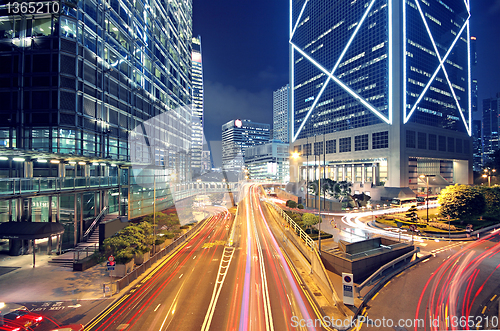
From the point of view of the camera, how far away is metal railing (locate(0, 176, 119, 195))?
787 inches

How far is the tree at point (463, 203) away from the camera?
35.8 m

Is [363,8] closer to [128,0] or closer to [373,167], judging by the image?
[373,167]

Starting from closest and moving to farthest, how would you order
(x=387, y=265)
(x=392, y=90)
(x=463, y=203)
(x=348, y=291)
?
(x=348, y=291), (x=387, y=265), (x=463, y=203), (x=392, y=90)

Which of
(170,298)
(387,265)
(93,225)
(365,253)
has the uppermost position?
(93,225)

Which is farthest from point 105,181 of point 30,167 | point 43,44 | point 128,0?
point 128,0

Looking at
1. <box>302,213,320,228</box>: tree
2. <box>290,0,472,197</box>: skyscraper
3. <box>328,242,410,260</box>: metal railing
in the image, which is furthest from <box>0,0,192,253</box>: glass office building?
<box>290,0,472,197</box>: skyscraper

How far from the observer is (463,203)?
35.9 metres

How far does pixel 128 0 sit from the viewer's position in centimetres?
4356

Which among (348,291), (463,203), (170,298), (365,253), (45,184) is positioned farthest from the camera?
(463,203)

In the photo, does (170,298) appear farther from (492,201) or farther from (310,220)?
(492,201)

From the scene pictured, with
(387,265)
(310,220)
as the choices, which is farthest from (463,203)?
(387,265)

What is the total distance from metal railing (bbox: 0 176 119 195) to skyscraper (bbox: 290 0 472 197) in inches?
3150

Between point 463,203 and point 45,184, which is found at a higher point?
point 45,184

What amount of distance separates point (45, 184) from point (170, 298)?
17306mm
